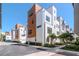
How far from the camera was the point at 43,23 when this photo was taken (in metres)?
5.48

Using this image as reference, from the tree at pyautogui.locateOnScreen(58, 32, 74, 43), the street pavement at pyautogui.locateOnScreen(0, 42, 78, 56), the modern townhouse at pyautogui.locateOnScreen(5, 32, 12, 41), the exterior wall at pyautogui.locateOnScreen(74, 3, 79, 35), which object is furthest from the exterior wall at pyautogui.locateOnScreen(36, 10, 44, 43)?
the exterior wall at pyautogui.locateOnScreen(74, 3, 79, 35)

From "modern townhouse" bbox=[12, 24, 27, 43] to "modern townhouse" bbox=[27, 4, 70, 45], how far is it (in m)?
0.09

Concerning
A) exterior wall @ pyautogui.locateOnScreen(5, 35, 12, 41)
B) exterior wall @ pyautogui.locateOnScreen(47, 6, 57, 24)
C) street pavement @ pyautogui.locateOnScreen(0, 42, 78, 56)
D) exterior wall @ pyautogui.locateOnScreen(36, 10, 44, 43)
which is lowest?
street pavement @ pyautogui.locateOnScreen(0, 42, 78, 56)

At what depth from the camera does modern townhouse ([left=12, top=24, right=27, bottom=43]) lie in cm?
546

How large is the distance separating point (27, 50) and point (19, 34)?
0.34 meters

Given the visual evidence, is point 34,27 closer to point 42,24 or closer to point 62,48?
point 42,24

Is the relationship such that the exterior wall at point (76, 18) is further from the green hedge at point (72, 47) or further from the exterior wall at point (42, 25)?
the exterior wall at point (42, 25)

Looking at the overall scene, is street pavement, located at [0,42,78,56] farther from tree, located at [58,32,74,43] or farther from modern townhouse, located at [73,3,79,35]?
modern townhouse, located at [73,3,79,35]

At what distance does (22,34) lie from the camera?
5523 millimetres

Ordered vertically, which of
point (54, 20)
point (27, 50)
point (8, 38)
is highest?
point (54, 20)

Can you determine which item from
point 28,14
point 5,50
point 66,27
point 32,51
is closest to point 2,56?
point 5,50

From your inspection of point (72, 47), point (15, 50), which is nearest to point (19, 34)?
point (15, 50)

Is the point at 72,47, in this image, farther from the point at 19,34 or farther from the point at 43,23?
the point at 19,34

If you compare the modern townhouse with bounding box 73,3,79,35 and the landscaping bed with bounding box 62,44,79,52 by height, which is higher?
the modern townhouse with bounding box 73,3,79,35
